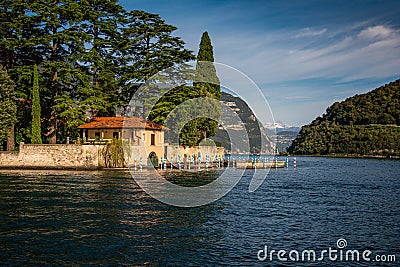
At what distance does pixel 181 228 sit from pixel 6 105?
3070 centimetres

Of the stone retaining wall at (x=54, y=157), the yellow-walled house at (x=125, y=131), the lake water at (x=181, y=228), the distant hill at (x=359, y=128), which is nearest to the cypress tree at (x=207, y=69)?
the yellow-walled house at (x=125, y=131)

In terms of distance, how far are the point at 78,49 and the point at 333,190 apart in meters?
29.9

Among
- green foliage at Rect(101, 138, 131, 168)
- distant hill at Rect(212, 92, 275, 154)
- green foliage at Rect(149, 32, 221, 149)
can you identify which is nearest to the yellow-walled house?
green foliage at Rect(101, 138, 131, 168)

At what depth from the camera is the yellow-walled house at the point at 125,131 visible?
42562 mm

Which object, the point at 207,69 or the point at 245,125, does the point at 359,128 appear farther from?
the point at 207,69

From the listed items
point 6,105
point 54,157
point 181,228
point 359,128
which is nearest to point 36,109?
point 6,105

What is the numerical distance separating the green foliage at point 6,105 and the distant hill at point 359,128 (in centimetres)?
10705

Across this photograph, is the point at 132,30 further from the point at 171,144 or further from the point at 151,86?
the point at 171,144

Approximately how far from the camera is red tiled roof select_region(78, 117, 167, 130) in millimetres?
42606

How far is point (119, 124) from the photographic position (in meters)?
42.5

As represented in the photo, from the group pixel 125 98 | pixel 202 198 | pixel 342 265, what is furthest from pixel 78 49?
pixel 342 265

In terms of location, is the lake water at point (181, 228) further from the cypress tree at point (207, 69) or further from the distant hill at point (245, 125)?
the distant hill at point (245, 125)

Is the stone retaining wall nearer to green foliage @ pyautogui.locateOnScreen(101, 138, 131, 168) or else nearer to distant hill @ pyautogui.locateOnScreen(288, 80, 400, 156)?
green foliage @ pyautogui.locateOnScreen(101, 138, 131, 168)

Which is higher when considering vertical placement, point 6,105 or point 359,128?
point 359,128
